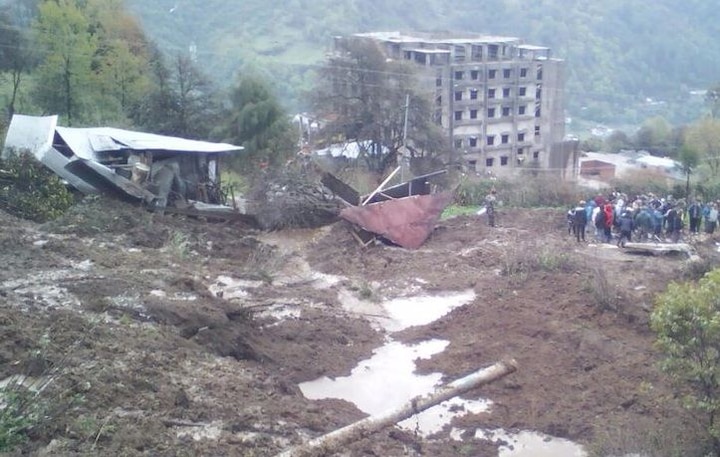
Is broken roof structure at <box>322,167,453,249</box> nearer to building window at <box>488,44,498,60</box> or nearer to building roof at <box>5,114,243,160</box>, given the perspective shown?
building roof at <box>5,114,243,160</box>

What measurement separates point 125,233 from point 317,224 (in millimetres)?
4911

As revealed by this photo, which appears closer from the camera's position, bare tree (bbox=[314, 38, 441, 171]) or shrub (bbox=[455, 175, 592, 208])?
shrub (bbox=[455, 175, 592, 208])

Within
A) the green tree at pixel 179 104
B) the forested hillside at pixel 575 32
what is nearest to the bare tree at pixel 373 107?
the green tree at pixel 179 104

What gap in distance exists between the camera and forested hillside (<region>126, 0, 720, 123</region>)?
59.2 meters

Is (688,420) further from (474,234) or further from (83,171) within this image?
(83,171)

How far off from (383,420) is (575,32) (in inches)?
2803

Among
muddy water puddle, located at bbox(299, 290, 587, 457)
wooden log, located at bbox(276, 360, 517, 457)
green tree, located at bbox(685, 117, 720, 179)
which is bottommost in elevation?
green tree, located at bbox(685, 117, 720, 179)

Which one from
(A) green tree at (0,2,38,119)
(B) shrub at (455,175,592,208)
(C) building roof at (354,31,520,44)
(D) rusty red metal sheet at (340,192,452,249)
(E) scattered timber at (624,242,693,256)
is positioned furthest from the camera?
(C) building roof at (354,31,520,44)

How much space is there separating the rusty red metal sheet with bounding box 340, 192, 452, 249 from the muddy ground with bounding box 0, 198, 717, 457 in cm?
43

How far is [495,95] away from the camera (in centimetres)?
5006

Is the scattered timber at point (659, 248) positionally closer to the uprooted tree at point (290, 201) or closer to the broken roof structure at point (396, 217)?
the broken roof structure at point (396, 217)

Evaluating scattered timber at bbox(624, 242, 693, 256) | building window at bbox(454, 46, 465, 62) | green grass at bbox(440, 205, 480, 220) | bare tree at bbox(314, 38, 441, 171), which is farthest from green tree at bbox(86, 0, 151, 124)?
building window at bbox(454, 46, 465, 62)

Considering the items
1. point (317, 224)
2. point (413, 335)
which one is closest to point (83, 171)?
point (317, 224)

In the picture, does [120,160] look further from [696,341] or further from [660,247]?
[696,341]
